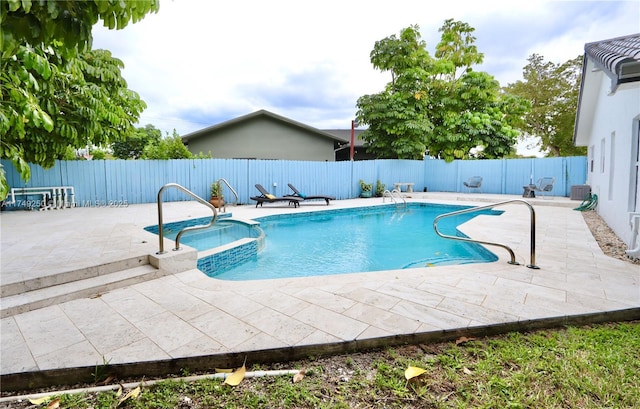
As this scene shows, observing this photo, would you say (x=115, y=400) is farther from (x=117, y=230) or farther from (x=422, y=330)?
(x=117, y=230)

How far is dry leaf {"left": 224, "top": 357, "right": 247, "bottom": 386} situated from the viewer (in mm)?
1961

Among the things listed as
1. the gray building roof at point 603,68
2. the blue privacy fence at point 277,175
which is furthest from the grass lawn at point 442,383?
the blue privacy fence at point 277,175

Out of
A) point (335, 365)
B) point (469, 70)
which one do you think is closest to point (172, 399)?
point (335, 365)

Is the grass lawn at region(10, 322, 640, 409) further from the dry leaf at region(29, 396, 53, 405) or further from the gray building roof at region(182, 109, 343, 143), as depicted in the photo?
the gray building roof at region(182, 109, 343, 143)

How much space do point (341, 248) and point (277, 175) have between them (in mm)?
6836

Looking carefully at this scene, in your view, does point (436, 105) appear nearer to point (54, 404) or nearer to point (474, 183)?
point (474, 183)

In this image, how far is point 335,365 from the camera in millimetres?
2162

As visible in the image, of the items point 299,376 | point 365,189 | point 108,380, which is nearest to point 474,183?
point 365,189

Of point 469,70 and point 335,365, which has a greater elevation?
point 469,70

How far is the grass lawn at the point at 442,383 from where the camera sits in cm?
177

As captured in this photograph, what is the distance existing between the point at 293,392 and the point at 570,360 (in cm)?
186

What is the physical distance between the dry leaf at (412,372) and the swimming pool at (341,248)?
10.8ft

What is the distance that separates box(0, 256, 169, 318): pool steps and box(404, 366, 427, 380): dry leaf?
3094mm

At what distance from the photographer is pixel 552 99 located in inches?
940
